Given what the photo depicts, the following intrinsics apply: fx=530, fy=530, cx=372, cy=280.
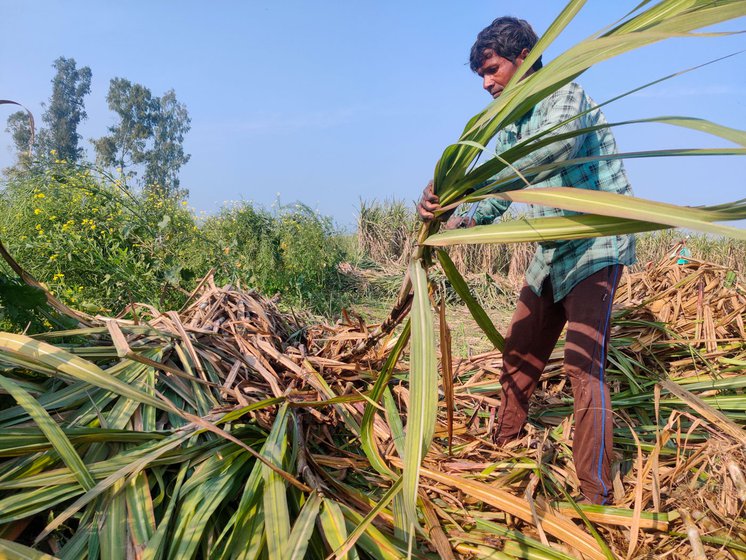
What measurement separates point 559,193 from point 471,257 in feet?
25.5

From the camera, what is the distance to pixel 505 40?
208 centimetres

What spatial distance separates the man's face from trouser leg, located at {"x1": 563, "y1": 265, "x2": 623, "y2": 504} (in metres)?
0.84

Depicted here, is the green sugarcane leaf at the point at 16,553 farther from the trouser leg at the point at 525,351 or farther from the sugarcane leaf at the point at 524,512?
the trouser leg at the point at 525,351

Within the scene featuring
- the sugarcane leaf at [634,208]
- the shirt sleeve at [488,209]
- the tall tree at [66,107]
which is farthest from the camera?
the tall tree at [66,107]

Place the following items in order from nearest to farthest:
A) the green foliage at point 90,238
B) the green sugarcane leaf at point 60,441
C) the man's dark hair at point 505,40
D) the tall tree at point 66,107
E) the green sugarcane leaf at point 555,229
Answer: the green sugarcane leaf at point 555,229
the green sugarcane leaf at point 60,441
the man's dark hair at point 505,40
the green foliage at point 90,238
the tall tree at point 66,107

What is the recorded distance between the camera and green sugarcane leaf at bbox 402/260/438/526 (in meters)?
1.10

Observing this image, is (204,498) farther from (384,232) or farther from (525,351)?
(384,232)

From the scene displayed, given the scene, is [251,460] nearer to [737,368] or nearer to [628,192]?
[628,192]

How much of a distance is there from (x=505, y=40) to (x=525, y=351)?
1.28 meters

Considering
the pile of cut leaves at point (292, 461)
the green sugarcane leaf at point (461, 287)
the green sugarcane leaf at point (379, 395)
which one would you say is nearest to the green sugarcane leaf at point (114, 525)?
the pile of cut leaves at point (292, 461)

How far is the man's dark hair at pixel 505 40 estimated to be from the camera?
6.81 ft

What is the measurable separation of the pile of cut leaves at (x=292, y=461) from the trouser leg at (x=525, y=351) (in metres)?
0.12

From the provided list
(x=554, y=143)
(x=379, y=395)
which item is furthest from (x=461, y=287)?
(x=554, y=143)

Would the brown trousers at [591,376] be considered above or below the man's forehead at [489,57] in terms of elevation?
below
